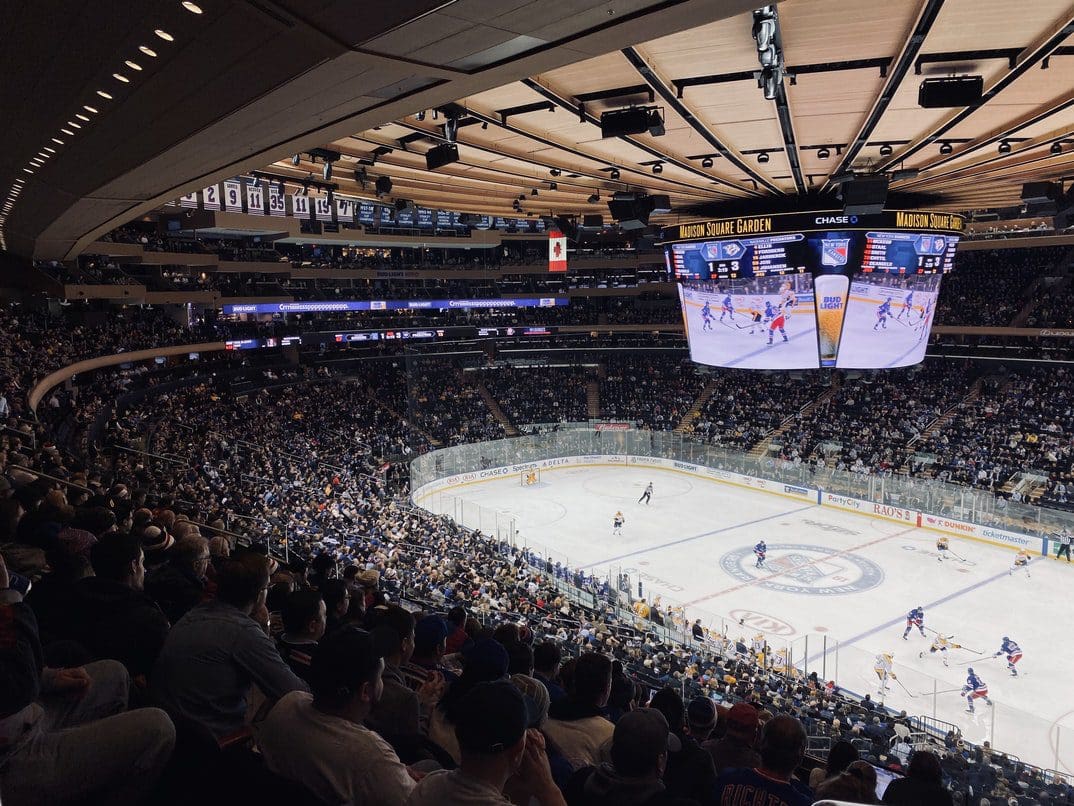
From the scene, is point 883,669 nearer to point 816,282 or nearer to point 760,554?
point 760,554

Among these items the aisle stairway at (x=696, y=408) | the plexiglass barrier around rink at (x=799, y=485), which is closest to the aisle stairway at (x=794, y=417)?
the plexiglass barrier around rink at (x=799, y=485)

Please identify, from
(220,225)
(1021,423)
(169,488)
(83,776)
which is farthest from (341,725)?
(1021,423)

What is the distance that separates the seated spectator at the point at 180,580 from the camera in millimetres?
4109

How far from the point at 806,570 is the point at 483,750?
20.5 metres

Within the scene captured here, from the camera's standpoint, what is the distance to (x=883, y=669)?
13.7m

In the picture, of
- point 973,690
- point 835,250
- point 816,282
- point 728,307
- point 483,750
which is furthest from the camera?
point 728,307

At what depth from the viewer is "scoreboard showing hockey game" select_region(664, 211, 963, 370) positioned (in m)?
16.3

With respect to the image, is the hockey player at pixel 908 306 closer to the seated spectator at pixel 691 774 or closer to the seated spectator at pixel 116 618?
the seated spectator at pixel 691 774

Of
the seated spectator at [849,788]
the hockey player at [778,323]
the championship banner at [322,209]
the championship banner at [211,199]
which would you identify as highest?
the championship banner at [322,209]

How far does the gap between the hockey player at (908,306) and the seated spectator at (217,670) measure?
17.4 metres

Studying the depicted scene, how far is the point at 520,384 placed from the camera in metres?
41.5

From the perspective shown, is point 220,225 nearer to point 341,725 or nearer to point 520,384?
point 341,725

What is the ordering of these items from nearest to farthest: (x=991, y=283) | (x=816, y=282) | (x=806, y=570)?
(x=816, y=282), (x=806, y=570), (x=991, y=283)

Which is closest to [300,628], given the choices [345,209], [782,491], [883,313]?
[883,313]
